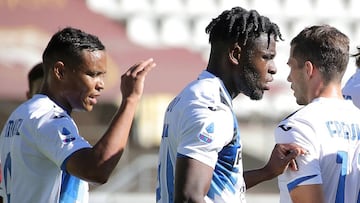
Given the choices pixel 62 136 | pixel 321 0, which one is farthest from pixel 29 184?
pixel 321 0

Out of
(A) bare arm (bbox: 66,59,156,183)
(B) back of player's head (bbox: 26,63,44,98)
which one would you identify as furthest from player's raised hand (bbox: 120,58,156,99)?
(B) back of player's head (bbox: 26,63,44,98)

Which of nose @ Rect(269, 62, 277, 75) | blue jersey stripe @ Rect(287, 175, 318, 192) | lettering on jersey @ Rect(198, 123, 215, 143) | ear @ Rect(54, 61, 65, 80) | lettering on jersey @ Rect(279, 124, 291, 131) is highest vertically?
nose @ Rect(269, 62, 277, 75)

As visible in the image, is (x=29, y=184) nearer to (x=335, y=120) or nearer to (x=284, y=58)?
(x=335, y=120)

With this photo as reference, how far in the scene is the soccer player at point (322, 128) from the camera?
4871mm

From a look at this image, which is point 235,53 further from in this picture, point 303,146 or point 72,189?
point 72,189

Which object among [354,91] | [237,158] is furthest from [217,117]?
[354,91]

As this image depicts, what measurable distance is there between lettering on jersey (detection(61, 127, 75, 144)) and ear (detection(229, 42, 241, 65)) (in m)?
0.84

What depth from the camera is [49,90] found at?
5.14m

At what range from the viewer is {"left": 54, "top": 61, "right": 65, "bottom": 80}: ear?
511cm

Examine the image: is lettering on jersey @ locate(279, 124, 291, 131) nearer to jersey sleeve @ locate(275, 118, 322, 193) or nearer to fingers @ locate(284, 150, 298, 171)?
jersey sleeve @ locate(275, 118, 322, 193)

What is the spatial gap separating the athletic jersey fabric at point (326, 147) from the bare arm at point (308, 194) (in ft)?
0.07

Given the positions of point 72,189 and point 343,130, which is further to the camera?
point 72,189

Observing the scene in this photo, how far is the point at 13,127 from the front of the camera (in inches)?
198

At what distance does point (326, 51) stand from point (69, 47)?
1.29 meters
